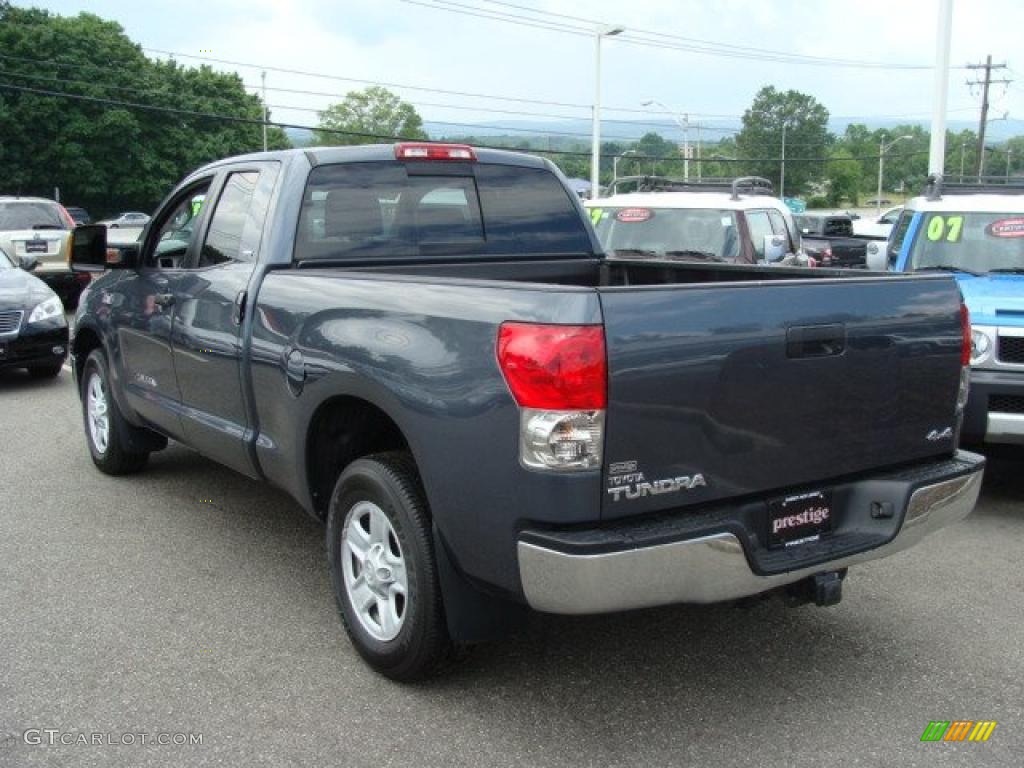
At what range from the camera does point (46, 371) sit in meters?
10.8

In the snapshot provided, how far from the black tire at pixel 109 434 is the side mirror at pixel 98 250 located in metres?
0.77

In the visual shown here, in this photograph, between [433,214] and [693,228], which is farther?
[693,228]

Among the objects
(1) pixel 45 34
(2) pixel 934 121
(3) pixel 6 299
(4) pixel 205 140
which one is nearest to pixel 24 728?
(3) pixel 6 299

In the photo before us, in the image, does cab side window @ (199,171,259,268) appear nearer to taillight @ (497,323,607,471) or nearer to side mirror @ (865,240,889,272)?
taillight @ (497,323,607,471)

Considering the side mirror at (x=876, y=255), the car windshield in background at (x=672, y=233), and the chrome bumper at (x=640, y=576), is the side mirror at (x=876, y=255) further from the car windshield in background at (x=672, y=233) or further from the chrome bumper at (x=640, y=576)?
the chrome bumper at (x=640, y=576)

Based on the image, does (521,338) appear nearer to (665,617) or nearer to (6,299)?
(665,617)

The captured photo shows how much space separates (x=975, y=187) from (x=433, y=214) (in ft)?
17.9

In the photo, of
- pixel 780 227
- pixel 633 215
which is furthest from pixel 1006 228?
pixel 633 215

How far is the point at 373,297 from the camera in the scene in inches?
146

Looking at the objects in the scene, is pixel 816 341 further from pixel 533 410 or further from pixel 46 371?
pixel 46 371

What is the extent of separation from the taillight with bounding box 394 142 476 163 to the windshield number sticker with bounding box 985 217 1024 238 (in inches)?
178

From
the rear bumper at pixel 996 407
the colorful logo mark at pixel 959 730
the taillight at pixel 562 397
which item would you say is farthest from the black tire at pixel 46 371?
the colorful logo mark at pixel 959 730

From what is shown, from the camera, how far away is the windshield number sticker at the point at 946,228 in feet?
25.2

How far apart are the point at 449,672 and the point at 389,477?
81 centimetres
